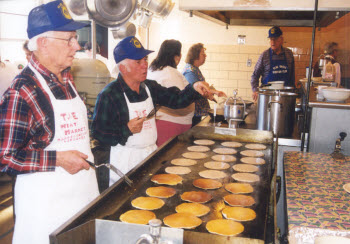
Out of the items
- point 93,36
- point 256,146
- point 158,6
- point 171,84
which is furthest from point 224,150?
point 93,36

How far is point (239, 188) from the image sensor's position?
79.1 inches

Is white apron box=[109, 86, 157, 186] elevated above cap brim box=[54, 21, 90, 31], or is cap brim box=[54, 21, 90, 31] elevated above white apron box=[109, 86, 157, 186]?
cap brim box=[54, 21, 90, 31]

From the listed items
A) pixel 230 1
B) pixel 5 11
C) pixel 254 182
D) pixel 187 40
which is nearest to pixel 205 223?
pixel 254 182

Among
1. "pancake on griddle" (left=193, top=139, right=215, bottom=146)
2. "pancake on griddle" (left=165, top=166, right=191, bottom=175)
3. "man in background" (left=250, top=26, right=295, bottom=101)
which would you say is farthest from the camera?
"man in background" (left=250, top=26, right=295, bottom=101)

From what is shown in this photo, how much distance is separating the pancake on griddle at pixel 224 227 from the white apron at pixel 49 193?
841 millimetres

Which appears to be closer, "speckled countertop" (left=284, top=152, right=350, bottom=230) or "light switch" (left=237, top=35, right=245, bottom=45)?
"speckled countertop" (left=284, top=152, right=350, bottom=230)

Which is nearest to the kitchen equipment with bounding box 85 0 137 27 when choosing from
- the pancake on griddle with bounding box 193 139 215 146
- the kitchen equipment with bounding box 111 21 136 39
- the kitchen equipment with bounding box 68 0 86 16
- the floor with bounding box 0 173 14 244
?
the kitchen equipment with bounding box 68 0 86 16

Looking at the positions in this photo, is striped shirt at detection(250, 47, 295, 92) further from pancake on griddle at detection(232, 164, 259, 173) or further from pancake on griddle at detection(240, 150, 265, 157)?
A: pancake on griddle at detection(232, 164, 259, 173)

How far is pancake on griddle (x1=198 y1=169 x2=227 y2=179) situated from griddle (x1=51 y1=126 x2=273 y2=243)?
0.04m

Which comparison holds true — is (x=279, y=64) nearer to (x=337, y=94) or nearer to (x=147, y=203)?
(x=337, y=94)

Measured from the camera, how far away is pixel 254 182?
2.14m

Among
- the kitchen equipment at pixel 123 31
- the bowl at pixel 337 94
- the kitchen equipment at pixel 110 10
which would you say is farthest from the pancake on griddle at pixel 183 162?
the kitchen equipment at pixel 123 31

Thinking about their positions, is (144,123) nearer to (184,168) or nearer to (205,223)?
(184,168)

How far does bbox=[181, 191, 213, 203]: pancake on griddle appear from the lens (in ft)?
6.05
